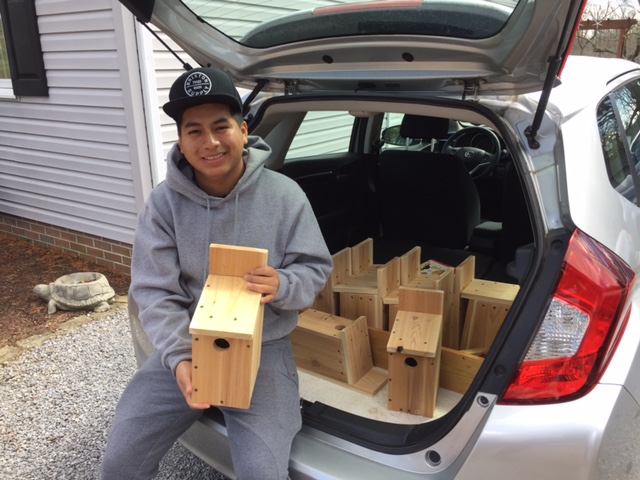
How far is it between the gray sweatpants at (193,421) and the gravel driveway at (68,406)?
2.41ft

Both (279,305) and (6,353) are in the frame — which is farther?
(6,353)

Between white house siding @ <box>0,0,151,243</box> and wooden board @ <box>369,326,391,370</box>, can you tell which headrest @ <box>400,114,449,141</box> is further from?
white house siding @ <box>0,0,151,243</box>

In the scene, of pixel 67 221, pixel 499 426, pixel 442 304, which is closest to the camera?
→ pixel 499 426

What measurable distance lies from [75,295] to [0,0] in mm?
2774

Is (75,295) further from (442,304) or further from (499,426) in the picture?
(499,426)

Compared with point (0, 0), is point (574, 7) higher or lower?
lower

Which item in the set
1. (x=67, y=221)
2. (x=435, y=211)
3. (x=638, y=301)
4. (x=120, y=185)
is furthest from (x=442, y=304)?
(x=67, y=221)

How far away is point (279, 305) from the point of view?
1.71m

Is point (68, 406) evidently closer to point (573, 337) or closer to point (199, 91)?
point (199, 91)

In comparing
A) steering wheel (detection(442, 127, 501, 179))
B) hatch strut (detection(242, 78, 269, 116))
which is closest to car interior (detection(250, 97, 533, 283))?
hatch strut (detection(242, 78, 269, 116))

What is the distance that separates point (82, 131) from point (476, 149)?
129 inches

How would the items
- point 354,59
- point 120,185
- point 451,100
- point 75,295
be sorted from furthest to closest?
point 120,185
point 75,295
point 354,59
point 451,100

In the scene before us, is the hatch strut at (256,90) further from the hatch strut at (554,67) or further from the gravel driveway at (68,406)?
the gravel driveway at (68,406)

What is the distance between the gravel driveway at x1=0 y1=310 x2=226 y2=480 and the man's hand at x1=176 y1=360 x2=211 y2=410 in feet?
3.04
